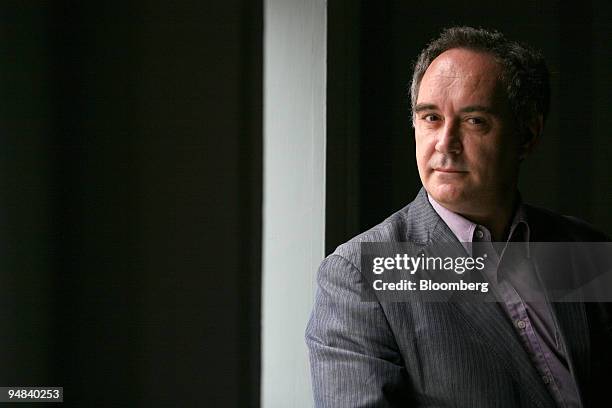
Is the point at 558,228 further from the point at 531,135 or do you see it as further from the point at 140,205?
the point at 140,205

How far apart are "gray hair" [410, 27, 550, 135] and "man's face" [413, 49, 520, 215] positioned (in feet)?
0.05

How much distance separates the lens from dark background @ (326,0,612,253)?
3.49 ft

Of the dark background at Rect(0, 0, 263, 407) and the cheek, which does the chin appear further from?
the dark background at Rect(0, 0, 263, 407)

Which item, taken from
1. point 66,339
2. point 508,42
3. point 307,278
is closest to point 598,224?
point 508,42

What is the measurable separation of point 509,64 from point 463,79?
84mm

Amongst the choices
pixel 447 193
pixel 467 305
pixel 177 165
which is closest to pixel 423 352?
pixel 467 305

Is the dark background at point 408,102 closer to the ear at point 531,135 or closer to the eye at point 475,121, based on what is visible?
the ear at point 531,135

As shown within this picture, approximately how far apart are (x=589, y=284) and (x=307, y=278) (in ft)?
1.37

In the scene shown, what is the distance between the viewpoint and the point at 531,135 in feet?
3.37

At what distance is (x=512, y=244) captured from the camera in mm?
962

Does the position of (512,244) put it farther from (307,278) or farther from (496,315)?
(307,278)

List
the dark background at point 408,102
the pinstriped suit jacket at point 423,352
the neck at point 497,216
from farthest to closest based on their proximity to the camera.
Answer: the dark background at point 408,102 → the neck at point 497,216 → the pinstriped suit jacket at point 423,352

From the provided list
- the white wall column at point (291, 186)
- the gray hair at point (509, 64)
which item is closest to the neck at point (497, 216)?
the gray hair at point (509, 64)

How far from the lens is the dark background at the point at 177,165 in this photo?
1019 mm
